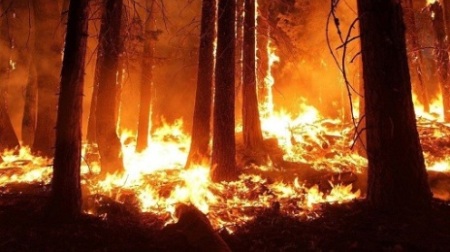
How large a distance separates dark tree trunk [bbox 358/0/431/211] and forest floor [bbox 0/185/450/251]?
1.26 ft

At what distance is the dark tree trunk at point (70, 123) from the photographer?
7023mm

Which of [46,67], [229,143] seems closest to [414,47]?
[229,143]

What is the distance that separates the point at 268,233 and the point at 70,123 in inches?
167

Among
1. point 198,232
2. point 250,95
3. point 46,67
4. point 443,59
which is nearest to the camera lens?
point 198,232

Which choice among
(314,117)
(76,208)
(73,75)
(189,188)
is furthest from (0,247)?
(314,117)

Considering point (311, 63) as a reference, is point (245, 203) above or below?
below

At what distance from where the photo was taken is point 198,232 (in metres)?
6.56

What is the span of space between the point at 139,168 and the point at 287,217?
657 cm

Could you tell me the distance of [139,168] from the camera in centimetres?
1293

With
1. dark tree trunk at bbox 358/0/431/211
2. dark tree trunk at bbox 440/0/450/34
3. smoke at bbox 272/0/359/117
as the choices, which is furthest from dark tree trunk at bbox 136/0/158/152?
dark tree trunk at bbox 440/0/450/34

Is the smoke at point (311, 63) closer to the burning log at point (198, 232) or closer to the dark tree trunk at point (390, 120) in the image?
the dark tree trunk at point (390, 120)

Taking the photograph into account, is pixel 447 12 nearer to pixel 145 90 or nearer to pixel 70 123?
pixel 145 90

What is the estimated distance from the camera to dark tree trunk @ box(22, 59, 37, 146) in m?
17.5

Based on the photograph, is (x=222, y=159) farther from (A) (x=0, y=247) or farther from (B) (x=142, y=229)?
(A) (x=0, y=247)
